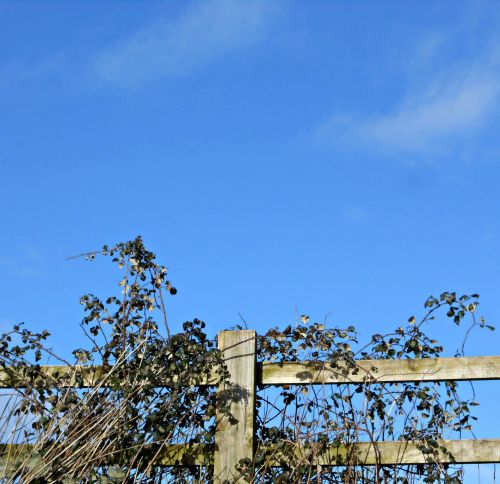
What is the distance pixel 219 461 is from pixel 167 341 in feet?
3.17

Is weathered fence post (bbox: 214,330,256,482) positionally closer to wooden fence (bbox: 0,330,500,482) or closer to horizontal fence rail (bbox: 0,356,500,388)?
wooden fence (bbox: 0,330,500,482)

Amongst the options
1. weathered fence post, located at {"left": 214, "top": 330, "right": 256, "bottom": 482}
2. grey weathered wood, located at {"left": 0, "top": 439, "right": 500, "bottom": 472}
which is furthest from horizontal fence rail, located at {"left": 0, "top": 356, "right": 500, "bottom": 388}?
grey weathered wood, located at {"left": 0, "top": 439, "right": 500, "bottom": 472}

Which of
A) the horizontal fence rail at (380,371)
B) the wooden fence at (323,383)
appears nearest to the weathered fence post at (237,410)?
the wooden fence at (323,383)

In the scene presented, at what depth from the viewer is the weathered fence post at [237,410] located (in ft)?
19.7

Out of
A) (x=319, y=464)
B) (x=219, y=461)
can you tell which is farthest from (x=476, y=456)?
(x=219, y=461)

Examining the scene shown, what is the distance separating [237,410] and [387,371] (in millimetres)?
1042

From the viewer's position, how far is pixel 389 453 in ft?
19.6

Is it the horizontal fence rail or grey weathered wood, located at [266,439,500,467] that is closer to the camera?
grey weathered wood, located at [266,439,500,467]

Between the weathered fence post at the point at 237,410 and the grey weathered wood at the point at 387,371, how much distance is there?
0.46 ft

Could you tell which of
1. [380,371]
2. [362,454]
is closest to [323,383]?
[380,371]

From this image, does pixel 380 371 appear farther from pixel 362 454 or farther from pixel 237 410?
pixel 237 410

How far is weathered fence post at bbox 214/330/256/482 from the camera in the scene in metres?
6.00

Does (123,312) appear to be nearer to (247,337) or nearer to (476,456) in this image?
(247,337)

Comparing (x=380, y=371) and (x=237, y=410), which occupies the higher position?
A: (x=380, y=371)
